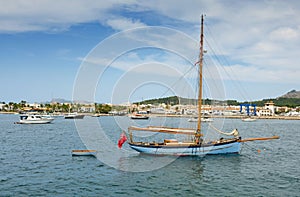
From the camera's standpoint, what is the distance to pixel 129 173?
29688mm

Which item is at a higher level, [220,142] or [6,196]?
[220,142]

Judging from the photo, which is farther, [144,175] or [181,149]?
[181,149]

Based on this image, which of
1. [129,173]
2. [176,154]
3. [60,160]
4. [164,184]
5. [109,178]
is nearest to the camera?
[164,184]

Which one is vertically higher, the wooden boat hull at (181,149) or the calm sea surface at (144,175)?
the wooden boat hull at (181,149)

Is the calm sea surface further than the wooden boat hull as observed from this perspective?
No

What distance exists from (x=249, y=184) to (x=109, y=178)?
500 inches

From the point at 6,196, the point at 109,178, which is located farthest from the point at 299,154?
the point at 6,196

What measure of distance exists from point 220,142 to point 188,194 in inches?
728

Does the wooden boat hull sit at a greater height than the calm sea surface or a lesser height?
greater

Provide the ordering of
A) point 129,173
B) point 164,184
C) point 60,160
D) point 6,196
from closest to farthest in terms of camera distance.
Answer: point 6,196
point 164,184
point 129,173
point 60,160

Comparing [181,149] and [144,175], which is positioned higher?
[181,149]

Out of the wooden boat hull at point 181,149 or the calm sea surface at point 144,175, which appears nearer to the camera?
the calm sea surface at point 144,175

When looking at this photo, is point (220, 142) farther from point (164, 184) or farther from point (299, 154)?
point (164, 184)

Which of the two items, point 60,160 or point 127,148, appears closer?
point 60,160
